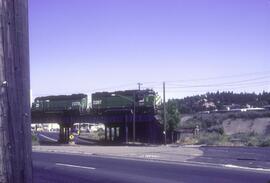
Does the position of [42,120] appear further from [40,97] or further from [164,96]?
[164,96]

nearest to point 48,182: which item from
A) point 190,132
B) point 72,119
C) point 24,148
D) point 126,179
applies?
point 126,179

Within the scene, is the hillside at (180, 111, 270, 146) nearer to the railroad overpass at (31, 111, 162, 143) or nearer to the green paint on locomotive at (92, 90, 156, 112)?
the railroad overpass at (31, 111, 162, 143)

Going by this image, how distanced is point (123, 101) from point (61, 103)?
521 inches

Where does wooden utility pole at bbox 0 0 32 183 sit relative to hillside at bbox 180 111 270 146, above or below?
above

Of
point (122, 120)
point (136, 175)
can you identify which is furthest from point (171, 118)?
point (136, 175)

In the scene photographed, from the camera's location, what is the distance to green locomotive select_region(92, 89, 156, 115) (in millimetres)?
62594

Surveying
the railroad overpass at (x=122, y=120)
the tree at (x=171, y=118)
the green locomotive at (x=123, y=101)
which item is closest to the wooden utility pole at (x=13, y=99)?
the green locomotive at (x=123, y=101)

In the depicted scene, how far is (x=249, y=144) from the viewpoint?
57.0m

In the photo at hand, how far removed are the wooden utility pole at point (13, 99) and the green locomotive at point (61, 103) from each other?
6723 centimetres

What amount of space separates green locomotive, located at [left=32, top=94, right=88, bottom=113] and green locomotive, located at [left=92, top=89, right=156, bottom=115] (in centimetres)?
219

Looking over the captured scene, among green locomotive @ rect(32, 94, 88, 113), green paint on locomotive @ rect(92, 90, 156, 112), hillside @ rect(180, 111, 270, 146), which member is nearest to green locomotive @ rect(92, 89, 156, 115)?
green paint on locomotive @ rect(92, 90, 156, 112)

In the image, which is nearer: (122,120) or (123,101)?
(123,101)

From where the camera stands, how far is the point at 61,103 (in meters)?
71.9

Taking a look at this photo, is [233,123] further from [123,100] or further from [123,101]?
[123,100]
